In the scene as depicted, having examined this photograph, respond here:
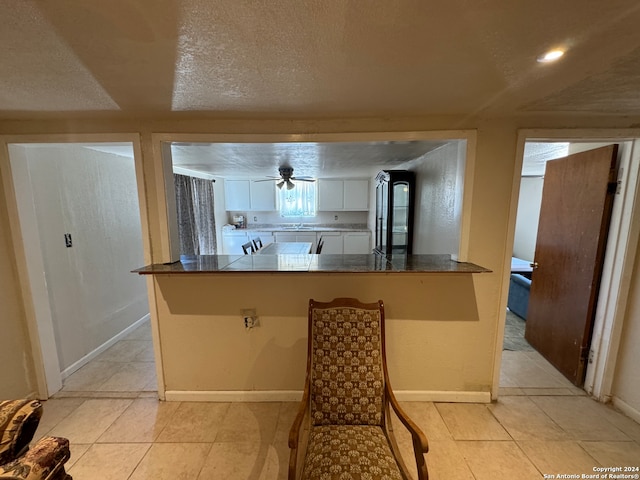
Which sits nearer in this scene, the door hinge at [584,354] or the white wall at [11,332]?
the white wall at [11,332]

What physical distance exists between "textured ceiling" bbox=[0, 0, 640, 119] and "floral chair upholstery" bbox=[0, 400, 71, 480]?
4.55ft

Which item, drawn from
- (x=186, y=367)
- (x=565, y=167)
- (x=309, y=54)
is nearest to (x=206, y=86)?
(x=309, y=54)

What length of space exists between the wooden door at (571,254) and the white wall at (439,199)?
1.05 metres

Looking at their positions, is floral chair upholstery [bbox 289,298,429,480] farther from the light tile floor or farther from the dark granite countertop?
the light tile floor

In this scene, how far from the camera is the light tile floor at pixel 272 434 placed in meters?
1.58

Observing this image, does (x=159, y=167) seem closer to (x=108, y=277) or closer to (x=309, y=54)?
(x=309, y=54)

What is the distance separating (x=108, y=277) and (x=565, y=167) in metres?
4.73

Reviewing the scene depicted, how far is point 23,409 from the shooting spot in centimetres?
106

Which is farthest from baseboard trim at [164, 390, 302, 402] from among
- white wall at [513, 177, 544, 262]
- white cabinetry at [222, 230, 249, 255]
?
white wall at [513, 177, 544, 262]

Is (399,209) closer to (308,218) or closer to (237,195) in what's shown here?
(308,218)

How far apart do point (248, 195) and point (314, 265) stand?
4.41m

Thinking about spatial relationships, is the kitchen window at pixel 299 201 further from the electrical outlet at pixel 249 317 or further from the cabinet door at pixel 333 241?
the electrical outlet at pixel 249 317

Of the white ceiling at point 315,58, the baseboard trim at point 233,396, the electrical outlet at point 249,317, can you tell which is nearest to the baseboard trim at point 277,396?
the baseboard trim at point 233,396

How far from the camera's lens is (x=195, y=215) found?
443cm
